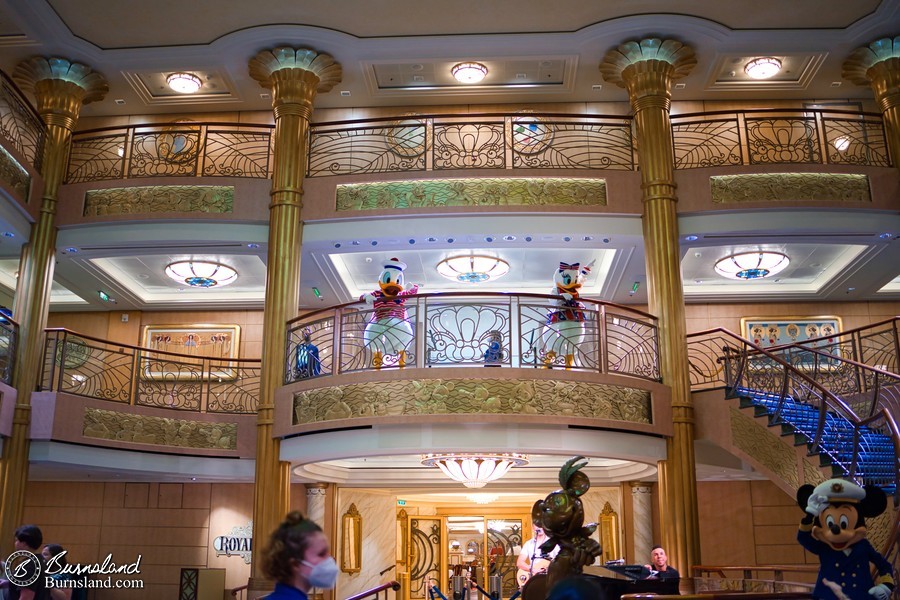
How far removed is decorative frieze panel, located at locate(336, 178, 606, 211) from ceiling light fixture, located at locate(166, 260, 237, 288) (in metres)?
3.35

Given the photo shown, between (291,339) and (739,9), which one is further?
(739,9)

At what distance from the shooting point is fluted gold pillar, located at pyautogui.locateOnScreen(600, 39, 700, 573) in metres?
10.1

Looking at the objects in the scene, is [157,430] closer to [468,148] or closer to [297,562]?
[468,148]

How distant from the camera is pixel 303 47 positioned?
12570mm

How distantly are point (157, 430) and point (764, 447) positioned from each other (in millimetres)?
7627

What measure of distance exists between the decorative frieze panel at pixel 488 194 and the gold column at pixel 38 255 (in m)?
4.15

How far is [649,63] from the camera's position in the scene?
12117 millimetres

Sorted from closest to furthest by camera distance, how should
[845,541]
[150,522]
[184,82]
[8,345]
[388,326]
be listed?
[845,541] → [388,326] → [8,345] → [184,82] → [150,522]

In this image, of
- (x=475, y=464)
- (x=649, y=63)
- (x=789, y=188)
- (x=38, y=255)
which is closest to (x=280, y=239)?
(x=38, y=255)

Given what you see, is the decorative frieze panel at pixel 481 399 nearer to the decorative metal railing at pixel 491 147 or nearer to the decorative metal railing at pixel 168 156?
the decorative metal railing at pixel 491 147

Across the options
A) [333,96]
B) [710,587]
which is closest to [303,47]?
[333,96]

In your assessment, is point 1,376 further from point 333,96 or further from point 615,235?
point 615,235

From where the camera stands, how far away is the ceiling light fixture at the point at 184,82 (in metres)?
13.5

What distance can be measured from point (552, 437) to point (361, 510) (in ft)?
21.2
